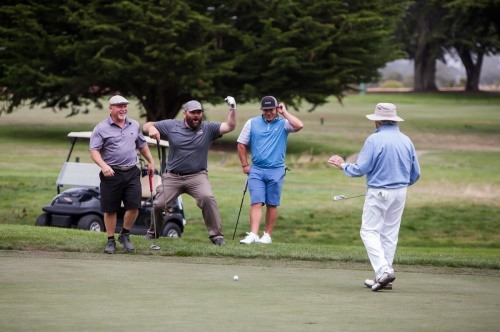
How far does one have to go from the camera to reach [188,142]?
15719 mm

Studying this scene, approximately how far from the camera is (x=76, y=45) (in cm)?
4356

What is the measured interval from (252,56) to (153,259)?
32.7m

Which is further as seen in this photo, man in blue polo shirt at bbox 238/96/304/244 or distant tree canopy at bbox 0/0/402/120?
distant tree canopy at bbox 0/0/402/120

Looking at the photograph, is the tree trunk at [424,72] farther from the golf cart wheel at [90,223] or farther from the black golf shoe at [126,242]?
the black golf shoe at [126,242]

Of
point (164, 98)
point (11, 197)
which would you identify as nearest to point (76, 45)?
point (164, 98)

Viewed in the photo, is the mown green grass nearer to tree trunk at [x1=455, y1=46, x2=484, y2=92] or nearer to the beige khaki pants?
the beige khaki pants

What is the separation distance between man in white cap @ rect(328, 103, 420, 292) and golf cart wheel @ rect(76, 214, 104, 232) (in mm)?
8335

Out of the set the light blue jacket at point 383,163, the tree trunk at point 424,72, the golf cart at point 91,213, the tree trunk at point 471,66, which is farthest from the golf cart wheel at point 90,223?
the tree trunk at point 424,72

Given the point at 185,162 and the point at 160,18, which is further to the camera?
the point at 160,18

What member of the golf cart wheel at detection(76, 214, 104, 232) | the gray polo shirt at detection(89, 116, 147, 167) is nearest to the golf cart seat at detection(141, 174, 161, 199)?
the golf cart wheel at detection(76, 214, 104, 232)

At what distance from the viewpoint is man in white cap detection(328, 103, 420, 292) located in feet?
39.7

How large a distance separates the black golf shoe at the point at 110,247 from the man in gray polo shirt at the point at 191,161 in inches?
63.9

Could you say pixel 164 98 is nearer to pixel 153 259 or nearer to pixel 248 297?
pixel 153 259

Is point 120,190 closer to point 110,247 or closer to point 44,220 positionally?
point 110,247
